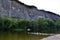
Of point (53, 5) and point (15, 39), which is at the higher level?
point (53, 5)

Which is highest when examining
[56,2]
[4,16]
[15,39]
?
[56,2]

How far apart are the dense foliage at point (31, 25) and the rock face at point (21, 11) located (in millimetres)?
234

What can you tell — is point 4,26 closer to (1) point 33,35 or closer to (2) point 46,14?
(1) point 33,35

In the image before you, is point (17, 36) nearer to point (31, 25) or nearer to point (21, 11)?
point (31, 25)

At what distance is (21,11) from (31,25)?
84 centimetres

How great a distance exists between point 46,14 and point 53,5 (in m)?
0.53

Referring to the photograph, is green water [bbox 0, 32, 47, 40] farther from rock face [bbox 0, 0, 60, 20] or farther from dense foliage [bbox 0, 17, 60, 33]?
rock face [bbox 0, 0, 60, 20]

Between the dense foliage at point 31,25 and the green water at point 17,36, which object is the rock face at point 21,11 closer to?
the dense foliage at point 31,25

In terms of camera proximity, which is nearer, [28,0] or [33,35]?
[33,35]

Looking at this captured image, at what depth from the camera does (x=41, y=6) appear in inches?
346

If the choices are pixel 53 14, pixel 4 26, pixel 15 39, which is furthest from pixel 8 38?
pixel 53 14

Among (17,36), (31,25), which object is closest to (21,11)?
(31,25)

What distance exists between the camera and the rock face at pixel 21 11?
8.72m

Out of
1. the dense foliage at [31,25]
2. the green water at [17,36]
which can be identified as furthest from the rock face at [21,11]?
the green water at [17,36]
